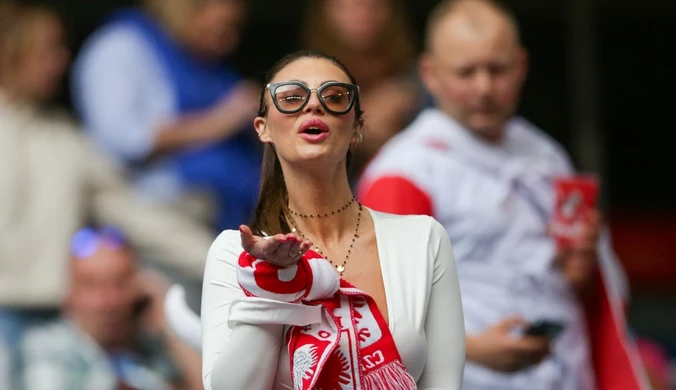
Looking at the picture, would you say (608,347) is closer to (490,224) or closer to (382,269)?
(490,224)

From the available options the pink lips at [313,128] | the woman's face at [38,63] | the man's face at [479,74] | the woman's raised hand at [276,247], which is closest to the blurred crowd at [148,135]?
the woman's face at [38,63]

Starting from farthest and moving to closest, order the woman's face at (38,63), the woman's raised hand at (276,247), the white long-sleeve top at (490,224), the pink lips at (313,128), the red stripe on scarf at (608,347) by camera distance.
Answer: the woman's face at (38,63)
the red stripe on scarf at (608,347)
the white long-sleeve top at (490,224)
the pink lips at (313,128)
the woman's raised hand at (276,247)

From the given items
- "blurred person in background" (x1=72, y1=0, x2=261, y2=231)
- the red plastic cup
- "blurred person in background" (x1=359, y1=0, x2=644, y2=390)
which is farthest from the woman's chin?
"blurred person in background" (x1=72, y1=0, x2=261, y2=231)

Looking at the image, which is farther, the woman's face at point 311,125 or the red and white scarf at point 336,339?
the woman's face at point 311,125

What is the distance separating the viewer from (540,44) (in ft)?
27.8

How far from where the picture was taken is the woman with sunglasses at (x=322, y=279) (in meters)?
3.12

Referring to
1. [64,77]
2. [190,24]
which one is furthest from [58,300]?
[64,77]

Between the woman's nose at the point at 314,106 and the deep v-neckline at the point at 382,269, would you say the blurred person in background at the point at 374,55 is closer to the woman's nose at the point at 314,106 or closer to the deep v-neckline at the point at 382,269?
the deep v-neckline at the point at 382,269

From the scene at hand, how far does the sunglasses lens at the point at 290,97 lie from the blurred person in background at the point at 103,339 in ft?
9.25

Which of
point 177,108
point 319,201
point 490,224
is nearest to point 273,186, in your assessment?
point 319,201

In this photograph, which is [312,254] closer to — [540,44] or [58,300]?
[58,300]

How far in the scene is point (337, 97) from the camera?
3334mm

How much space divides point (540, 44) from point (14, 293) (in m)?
3.61

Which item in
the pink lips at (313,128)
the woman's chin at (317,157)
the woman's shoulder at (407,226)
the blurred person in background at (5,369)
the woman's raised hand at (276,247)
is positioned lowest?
the blurred person in background at (5,369)
